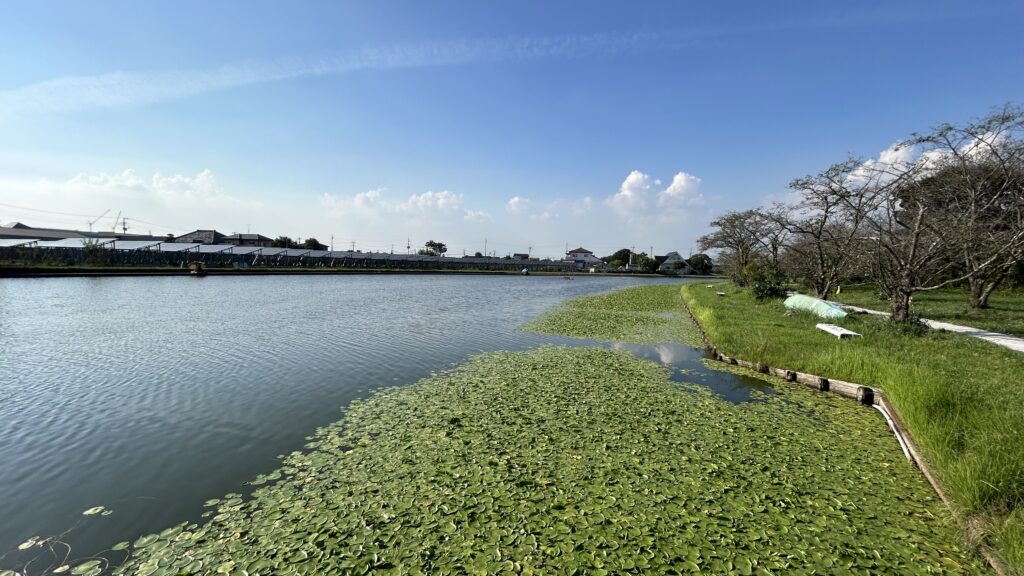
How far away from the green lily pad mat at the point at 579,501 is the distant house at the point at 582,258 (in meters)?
114

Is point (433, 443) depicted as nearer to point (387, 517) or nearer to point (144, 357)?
point (387, 517)

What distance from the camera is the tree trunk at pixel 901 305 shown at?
572 inches

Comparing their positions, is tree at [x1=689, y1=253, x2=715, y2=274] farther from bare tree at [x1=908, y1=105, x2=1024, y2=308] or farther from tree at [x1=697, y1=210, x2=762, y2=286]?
bare tree at [x1=908, y1=105, x2=1024, y2=308]

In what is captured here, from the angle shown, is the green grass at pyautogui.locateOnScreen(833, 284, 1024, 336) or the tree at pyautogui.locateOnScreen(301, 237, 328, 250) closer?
the green grass at pyautogui.locateOnScreen(833, 284, 1024, 336)

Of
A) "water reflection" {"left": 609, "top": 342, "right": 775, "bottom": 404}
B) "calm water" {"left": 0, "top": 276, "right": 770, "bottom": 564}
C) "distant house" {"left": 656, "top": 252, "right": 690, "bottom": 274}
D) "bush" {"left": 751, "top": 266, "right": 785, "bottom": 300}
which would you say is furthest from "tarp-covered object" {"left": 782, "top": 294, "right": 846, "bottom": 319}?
"distant house" {"left": 656, "top": 252, "right": 690, "bottom": 274}

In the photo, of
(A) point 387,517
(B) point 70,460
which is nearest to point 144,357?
(B) point 70,460

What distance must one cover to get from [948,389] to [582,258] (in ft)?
469

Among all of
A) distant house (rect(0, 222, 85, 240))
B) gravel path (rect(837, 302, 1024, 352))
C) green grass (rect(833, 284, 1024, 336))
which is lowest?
gravel path (rect(837, 302, 1024, 352))

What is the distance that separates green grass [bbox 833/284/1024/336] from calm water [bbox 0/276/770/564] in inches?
447

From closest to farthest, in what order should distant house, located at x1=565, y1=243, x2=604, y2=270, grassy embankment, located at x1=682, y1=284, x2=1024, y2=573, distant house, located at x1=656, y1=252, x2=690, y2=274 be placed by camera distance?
grassy embankment, located at x1=682, y1=284, x2=1024, y2=573, distant house, located at x1=656, y1=252, x2=690, y2=274, distant house, located at x1=565, y1=243, x2=604, y2=270

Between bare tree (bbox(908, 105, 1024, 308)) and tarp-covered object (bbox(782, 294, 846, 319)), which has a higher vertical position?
bare tree (bbox(908, 105, 1024, 308))

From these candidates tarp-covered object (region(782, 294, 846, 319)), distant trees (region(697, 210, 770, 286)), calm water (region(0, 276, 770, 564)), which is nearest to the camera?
calm water (region(0, 276, 770, 564))

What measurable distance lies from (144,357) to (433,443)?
10.9 meters

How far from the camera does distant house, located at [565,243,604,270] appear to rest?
412 ft
